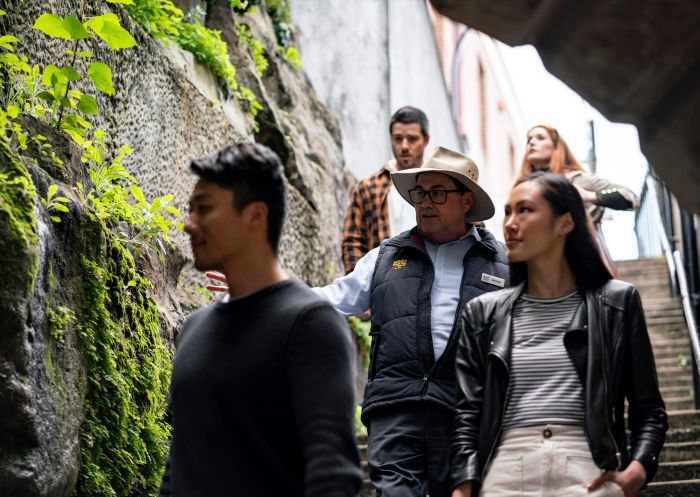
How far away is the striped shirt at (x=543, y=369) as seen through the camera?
3869 millimetres

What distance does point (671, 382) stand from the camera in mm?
10641

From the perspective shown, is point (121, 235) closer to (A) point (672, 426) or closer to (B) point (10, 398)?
(B) point (10, 398)

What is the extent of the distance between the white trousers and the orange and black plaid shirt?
3560 mm

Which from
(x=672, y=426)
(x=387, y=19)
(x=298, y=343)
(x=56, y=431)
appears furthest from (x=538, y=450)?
(x=387, y=19)

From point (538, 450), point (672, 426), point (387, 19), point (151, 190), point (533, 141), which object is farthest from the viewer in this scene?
point (387, 19)

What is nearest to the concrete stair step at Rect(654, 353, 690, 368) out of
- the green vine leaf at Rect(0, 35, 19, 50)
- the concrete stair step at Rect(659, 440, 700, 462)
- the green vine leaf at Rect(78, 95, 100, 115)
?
the concrete stair step at Rect(659, 440, 700, 462)

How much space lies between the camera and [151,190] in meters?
6.66

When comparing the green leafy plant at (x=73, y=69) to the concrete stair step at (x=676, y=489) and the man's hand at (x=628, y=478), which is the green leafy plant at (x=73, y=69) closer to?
the man's hand at (x=628, y=478)

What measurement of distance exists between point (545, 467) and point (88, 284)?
2.19 m

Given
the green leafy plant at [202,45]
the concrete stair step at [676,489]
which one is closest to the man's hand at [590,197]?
the concrete stair step at [676,489]

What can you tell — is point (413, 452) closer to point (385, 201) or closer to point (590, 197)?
point (385, 201)

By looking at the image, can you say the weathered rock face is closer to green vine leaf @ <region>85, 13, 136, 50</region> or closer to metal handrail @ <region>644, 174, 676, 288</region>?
green vine leaf @ <region>85, 13, 136, 50</region>

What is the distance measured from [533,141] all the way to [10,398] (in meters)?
4.47

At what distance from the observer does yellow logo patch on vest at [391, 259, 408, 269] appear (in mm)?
5004
